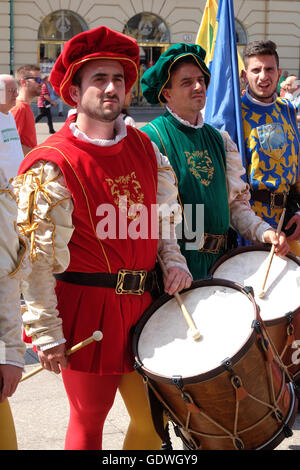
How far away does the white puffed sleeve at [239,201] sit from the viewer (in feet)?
11.1

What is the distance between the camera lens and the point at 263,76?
418cm

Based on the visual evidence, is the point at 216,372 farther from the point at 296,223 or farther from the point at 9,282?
the point at 296,223

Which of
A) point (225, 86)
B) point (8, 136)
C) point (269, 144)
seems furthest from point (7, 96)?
point (269, 144)

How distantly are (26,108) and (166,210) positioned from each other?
4.25m

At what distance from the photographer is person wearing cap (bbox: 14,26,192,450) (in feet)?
8.23

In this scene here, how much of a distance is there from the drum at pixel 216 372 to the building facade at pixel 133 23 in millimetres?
22209

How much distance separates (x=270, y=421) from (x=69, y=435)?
733 millimetres

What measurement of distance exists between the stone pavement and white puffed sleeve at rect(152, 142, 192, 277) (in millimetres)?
1111

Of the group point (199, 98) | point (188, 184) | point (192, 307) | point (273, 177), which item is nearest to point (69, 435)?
point (192, 307)

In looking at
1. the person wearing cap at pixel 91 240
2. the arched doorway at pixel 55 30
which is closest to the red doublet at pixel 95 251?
the person wearing cap at pixel 91 240

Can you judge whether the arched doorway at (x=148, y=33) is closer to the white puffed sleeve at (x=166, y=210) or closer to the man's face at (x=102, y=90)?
the white puffed sleeve at (x=166, y=210)

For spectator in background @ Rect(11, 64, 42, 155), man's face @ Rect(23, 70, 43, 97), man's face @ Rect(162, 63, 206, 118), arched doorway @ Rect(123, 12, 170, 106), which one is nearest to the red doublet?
man's face @ Rect(162, 63, 206, 118)

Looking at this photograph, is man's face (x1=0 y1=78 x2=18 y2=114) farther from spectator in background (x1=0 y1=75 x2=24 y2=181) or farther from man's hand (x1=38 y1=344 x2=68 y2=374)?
man's hand (x1=38 y1=344 x2=68 y2=374)

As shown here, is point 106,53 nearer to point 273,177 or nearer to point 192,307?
point 192,307
